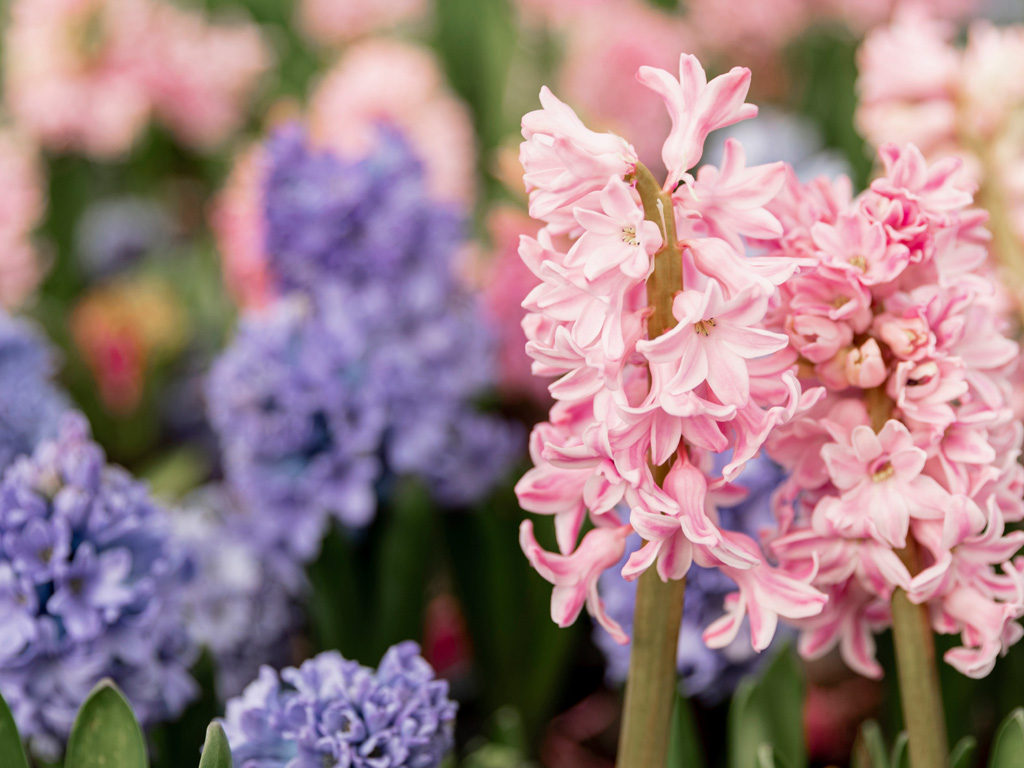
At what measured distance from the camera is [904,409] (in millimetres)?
530

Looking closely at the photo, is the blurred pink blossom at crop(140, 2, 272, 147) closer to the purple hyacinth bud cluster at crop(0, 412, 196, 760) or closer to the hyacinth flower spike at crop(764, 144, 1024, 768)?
the purple hyacinth bud cluster at crop(0, 412, 196, 760)

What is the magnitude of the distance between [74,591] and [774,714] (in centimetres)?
48

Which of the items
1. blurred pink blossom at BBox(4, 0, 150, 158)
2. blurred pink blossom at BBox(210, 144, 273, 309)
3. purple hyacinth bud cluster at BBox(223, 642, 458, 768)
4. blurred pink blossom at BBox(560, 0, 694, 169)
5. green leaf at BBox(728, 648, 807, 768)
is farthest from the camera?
blurred pink blossom at BBox(560, 0, 694, 169)

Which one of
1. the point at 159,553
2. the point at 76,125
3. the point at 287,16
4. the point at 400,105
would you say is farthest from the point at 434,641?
the point at 287,16

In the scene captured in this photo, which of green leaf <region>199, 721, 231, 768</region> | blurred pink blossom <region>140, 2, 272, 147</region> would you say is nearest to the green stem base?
green leaf <region>199, 721, 231, 768</region>

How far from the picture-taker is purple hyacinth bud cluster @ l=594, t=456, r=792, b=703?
0.76 meters

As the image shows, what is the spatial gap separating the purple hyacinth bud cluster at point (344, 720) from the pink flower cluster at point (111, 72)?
4.20ft

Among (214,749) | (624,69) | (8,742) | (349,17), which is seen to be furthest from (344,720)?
(349,17)

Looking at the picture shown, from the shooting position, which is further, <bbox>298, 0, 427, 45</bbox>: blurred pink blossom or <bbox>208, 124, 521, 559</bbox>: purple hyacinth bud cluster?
<bbox>298, 0, 427, 45</bbox>: blurred pink blossom

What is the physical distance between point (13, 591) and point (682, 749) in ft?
1.50

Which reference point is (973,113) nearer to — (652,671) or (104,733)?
(652,671)

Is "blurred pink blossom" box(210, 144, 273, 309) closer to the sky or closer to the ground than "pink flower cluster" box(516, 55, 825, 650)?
closer to the ground

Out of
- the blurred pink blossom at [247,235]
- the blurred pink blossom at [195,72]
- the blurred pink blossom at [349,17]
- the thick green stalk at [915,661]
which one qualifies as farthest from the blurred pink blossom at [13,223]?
the thick green stalk at [915,661]

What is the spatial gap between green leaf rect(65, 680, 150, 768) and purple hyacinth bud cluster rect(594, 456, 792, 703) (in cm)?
35
